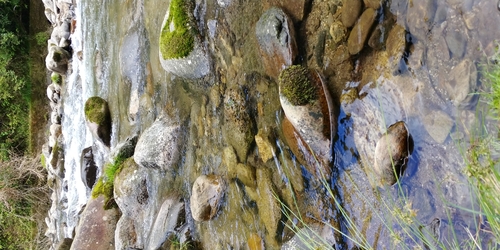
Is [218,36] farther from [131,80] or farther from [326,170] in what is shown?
[131,80]

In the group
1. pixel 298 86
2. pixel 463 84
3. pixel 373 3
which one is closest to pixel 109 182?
pixel 298 86

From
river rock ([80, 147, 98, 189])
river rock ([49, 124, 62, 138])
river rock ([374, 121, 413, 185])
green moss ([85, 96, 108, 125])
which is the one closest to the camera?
river rock ([374, 121, 413, 185])

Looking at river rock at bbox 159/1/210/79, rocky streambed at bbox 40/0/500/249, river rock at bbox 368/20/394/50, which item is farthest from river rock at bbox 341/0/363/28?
river rock at bbox 159/1/210/79

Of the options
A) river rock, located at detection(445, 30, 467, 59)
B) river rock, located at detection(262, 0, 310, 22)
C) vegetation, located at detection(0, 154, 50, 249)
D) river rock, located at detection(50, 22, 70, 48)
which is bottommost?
vegetation, located at detection(0, 154, 50, 249)

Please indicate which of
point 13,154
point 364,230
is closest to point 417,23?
point 364,230

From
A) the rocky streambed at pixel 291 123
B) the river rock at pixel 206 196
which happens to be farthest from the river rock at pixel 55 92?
the river rock at pixel 206 196

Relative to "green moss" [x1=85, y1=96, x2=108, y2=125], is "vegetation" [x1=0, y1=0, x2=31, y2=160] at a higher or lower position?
higher

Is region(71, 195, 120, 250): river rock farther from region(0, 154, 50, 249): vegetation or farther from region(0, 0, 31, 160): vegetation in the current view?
region(0, 0, 31, 160): vegetation
